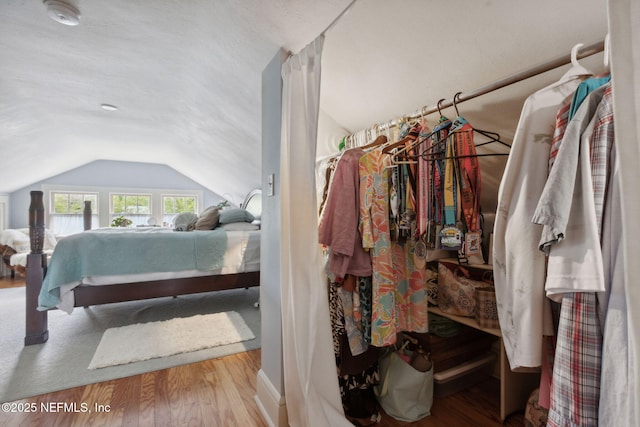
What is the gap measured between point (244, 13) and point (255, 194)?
301 cm

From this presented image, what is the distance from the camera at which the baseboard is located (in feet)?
4.43

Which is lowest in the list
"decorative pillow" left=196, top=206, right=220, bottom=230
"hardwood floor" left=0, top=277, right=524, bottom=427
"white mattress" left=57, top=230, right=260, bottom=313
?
"hardwood floor" left=0, top=277, right=524, bottom=427

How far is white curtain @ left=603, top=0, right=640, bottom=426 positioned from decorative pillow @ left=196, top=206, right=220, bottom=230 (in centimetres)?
335

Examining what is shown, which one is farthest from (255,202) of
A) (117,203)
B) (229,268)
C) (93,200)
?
(93,200)

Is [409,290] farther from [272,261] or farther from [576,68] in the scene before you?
[576,68]

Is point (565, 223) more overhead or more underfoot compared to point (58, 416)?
more overhead

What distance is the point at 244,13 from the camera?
4.62 feet

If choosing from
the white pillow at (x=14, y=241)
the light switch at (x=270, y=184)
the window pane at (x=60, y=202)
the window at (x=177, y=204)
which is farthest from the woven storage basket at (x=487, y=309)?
the window pane at (x=60, y=202)

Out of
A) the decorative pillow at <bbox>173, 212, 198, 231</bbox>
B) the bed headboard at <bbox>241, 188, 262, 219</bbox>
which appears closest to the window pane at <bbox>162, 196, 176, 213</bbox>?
the bed headboard at <bbox>241, 188, 262, 219</bbox>

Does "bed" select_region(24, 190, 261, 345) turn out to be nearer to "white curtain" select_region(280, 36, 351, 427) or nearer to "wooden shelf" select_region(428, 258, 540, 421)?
"white curtain" select_region(280, 36, 351, 427)

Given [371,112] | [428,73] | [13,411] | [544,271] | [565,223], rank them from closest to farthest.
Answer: [565,223]
[544,271]
[428,73]
[13,411]
[371,112]

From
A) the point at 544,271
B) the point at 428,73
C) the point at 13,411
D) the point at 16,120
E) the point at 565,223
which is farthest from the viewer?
the point at 16,120

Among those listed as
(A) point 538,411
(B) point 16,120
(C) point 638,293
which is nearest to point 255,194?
(B) point 16,120

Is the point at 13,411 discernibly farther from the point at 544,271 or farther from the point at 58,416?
the point at 544,271
